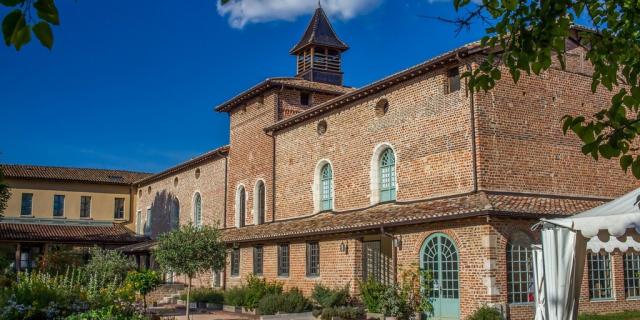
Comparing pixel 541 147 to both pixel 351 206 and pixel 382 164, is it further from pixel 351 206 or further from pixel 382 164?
pixel 351 206

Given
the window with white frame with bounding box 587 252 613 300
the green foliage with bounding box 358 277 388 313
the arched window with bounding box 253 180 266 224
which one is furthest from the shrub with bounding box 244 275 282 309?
the window with white frame with bounding box 587 252 613 300

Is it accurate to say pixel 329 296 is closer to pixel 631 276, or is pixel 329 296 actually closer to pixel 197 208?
pixel 631 276

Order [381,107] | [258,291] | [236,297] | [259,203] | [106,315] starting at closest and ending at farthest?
[106,315] → [381,107] → [258,291] → [236,297] → [259,203]

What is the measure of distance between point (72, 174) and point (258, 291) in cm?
2730

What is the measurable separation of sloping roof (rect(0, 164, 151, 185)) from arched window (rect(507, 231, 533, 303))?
3588 cm

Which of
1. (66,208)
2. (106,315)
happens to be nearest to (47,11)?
(106,315)

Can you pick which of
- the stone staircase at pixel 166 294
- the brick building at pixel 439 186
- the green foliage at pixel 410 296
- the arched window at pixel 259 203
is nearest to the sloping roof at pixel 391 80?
the brick building at pixel 439 186

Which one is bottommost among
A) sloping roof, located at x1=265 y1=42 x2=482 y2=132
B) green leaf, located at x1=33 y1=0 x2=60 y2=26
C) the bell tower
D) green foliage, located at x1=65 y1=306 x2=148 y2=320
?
green foliage, located at x1=65 y1=306 x2=148 y2=320

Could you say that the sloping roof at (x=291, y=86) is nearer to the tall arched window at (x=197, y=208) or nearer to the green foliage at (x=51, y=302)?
the tall arched window at (x=197, y=208)

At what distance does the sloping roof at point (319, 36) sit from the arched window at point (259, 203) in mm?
7948

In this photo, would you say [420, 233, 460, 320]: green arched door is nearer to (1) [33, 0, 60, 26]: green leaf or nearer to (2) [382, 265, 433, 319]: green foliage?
A: (2) [382, 265, 433, 319]: green foliage

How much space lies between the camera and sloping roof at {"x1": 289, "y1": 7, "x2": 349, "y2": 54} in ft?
107

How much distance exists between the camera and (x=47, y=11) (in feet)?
9.64

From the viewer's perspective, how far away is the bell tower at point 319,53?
31875 mm
